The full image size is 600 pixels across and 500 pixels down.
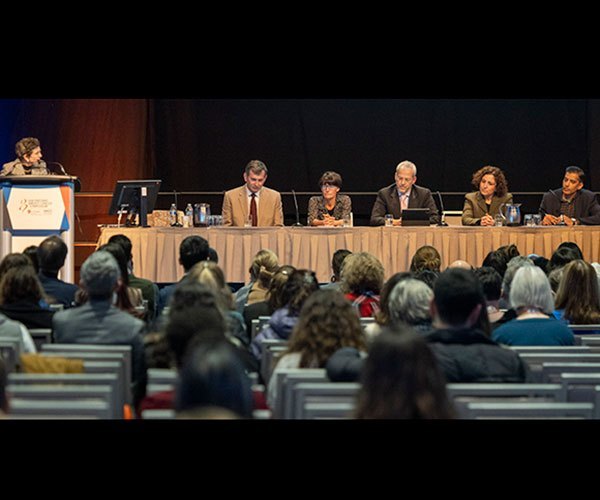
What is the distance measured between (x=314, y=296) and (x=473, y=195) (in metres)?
6.16

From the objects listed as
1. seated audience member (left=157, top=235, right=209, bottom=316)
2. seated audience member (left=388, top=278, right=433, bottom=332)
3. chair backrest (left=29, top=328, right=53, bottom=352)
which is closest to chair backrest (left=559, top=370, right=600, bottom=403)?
seated audience member (left=388, top=278, right=433, bottom=332)

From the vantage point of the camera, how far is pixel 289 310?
5137 millimetres

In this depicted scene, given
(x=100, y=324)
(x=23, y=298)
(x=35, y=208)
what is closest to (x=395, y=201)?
(x=35, y=208)

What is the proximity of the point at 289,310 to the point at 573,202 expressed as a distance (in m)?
5.71

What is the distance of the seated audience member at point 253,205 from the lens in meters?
9.89

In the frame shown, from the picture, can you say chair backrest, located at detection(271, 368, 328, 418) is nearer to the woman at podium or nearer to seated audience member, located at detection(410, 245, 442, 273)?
seated audience member, located at detection(410, 245, 442, 273)

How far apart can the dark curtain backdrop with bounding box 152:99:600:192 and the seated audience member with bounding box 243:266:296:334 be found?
760cm

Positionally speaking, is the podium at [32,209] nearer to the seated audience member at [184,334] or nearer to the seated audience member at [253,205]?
the seated audience member at [253,205]

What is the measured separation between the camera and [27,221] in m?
8.95

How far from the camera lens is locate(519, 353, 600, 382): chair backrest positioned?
14.5ft

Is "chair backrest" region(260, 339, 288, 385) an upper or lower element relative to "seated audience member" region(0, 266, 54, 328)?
lower

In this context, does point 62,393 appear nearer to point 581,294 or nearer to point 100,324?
point 100,324

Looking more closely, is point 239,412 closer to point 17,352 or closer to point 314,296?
point 314,296

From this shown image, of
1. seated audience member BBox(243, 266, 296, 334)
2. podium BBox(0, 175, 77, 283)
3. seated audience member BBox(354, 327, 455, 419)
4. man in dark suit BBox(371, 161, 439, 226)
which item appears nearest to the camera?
seated audience member BBox(354, 327, 455, 419)
